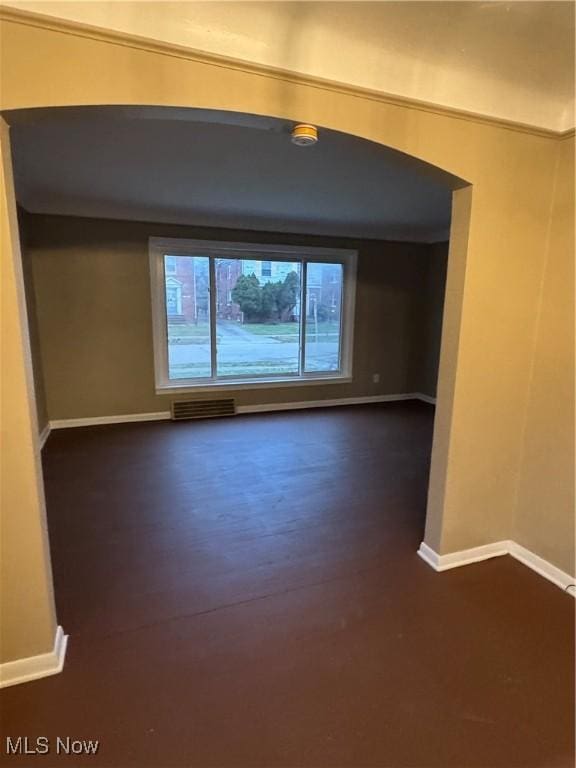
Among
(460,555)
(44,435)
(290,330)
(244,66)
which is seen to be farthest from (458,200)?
(44,435)

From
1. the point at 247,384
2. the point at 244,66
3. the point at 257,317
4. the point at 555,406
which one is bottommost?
the point at 247,384

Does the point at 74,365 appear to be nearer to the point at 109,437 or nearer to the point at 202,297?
the point at 109,437

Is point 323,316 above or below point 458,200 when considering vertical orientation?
below

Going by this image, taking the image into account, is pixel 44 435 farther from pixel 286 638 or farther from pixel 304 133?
pixel 304 133

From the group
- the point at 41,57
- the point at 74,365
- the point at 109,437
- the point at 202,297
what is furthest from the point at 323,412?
the point at 41,57

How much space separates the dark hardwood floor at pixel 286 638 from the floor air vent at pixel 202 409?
5.57ft

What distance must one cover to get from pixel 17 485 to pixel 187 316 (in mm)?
3720

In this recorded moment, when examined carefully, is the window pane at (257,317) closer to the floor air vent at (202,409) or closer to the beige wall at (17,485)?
the floor air vent at (202,409)

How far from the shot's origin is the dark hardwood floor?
1.40 m

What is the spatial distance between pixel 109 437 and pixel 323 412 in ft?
8.41

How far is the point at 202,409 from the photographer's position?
5020 mm

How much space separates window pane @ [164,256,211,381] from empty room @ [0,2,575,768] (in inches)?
39.8

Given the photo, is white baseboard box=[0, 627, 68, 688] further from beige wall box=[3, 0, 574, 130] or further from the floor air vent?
the floor air vent

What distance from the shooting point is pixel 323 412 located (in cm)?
541
